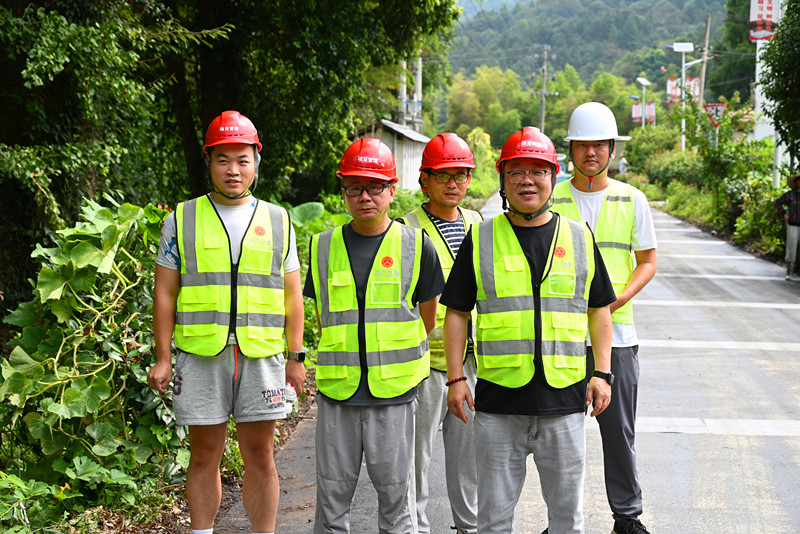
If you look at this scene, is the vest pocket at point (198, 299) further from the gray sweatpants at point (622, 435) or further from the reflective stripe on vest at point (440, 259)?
the gray sweatpants at point (622, 435)

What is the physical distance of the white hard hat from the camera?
429cm

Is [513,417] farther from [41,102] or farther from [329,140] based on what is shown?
[329,140]

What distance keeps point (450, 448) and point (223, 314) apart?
4.42 ft

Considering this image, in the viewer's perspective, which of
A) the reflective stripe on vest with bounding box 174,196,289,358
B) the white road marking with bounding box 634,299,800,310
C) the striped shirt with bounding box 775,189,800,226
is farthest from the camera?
the striped shirt with bounding box 775,189,800,226

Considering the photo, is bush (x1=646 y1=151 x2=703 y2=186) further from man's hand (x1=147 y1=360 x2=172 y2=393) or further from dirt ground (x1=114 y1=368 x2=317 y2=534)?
man's hand (x1=147 y1=360 x2=172 y2=393)

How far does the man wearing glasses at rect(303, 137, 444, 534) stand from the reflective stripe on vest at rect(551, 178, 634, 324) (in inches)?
41.1

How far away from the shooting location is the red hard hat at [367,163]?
148 inches

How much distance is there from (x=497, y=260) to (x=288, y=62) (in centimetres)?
888

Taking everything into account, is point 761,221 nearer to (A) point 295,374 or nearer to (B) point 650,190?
(A) point 295,374

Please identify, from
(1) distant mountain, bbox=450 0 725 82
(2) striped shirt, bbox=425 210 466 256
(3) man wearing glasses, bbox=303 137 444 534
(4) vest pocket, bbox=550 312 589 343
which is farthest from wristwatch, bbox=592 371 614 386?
(1) distant mountain, bbox=450 0 725 82

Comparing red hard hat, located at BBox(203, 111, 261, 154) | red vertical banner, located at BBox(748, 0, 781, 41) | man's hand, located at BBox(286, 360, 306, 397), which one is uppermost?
red vertical banner, located at BBox(748, 0, 781, 41)

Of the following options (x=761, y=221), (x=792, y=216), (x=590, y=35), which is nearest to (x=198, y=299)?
(x=792, y=216)

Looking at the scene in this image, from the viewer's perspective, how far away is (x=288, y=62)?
1176cm

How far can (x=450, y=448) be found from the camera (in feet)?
14.1
